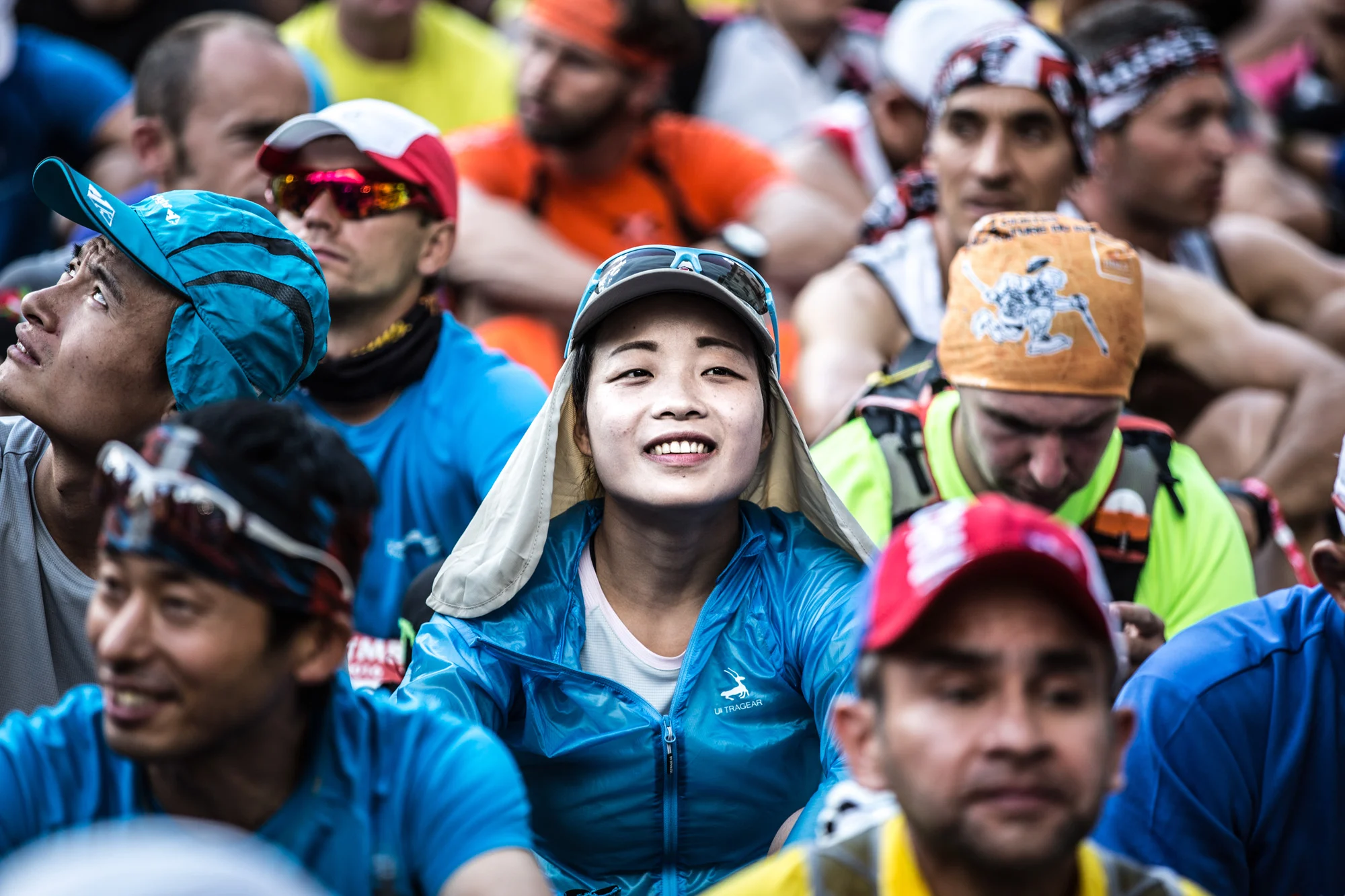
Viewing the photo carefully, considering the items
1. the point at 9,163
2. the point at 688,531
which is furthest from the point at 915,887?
the point at 9,163

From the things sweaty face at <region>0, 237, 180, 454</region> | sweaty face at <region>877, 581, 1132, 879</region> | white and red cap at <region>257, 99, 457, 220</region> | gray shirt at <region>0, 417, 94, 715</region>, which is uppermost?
white and red cap at <region>257, 99, 457, 220</region>

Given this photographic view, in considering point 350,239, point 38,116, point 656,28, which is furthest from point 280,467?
point 38,116

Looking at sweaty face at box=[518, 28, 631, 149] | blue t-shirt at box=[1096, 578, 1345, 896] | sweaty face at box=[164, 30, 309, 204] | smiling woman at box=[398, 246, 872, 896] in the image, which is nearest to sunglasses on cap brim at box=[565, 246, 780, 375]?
smiling woman at box=[398, 246, 872, 896]

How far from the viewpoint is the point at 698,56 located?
7664 mm

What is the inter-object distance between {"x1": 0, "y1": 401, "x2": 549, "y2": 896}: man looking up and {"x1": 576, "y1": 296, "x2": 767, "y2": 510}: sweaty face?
2.43 ft

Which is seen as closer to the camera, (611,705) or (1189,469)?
(611,705)

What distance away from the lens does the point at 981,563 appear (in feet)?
Result: 6.64

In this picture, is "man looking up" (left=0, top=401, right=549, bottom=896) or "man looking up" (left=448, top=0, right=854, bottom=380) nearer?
"man looking up" (left=0, top=401, right=549, bottom=896)

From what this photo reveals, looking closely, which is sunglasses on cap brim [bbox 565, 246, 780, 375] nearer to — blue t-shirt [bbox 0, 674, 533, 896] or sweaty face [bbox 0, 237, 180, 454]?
sweaty face [bbox 0, 237, 180, 454]

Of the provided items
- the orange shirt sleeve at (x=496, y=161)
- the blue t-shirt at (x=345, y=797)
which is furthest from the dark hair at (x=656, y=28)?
the blue t-shirt at (x=345, y=797)

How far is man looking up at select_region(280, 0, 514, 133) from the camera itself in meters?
7.12

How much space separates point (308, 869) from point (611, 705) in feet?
2.65

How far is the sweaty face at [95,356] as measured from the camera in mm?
3152

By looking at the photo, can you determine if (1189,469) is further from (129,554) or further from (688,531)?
(129,554)
